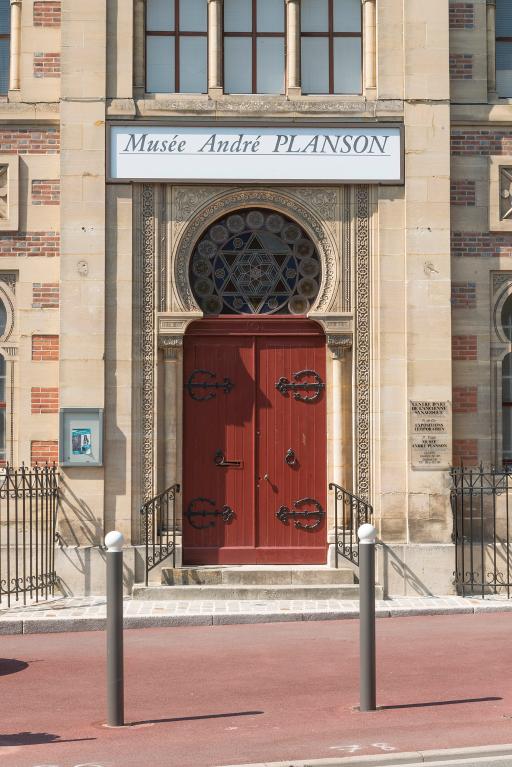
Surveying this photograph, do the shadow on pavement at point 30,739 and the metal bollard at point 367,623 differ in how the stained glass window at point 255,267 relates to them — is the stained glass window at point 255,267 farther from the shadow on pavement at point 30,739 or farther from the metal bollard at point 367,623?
the shadow on pavement at point 30,739

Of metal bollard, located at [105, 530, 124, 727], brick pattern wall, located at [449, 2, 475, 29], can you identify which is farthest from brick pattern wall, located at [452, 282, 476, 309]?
metal bollard, located at [105, 530, 124, 727]

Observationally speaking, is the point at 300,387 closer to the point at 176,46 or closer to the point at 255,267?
the point at 255,267

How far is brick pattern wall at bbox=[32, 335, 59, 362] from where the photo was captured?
50.6 ft

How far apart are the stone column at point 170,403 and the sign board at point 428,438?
2850 millimetres

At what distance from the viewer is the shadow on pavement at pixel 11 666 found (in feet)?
35.6

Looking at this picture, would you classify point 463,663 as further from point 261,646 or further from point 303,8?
point 303,8

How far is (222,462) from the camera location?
15391mm

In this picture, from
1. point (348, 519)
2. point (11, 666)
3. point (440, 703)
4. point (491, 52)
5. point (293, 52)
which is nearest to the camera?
point (440, 703)

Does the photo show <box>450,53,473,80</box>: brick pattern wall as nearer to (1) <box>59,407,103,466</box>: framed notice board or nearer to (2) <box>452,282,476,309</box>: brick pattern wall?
(2) <box>452,282,476,309</box>: brick pattern wall

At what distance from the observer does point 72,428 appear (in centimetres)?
1480

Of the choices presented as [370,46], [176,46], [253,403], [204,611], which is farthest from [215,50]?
[204,611]

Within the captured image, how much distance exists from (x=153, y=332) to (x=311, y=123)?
125 inches

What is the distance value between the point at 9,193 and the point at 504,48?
6.56m

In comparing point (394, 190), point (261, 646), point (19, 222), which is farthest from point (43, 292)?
point (261, 646)
